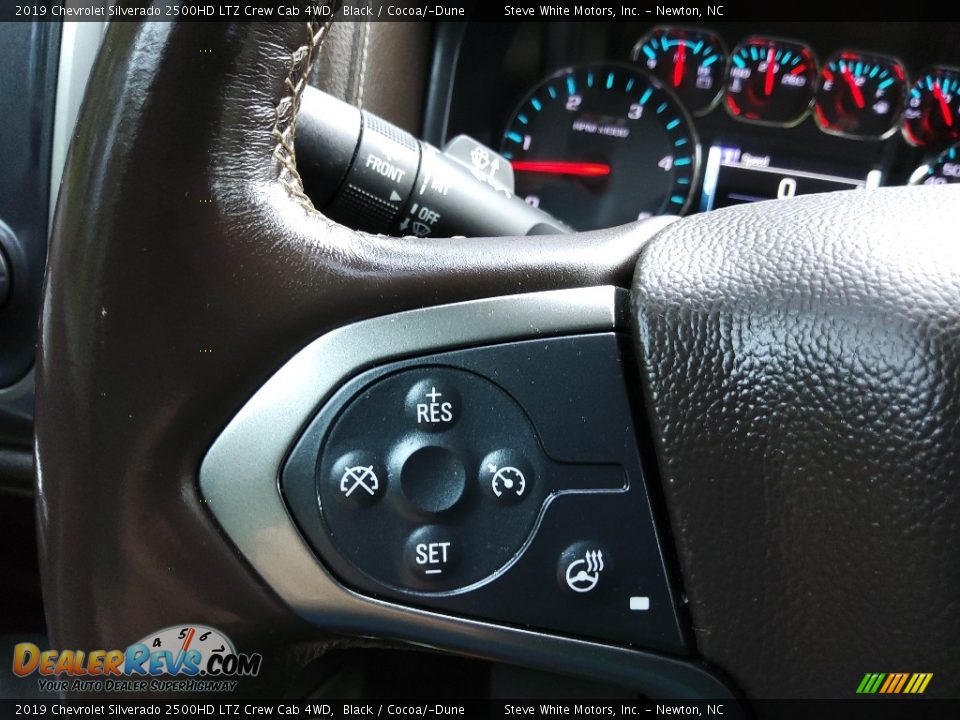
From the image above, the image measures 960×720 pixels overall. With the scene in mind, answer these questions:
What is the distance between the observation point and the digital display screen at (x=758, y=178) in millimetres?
1675

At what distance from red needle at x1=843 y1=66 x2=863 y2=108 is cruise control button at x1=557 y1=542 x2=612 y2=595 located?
4.69ft

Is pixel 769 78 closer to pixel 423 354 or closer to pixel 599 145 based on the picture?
pixel 599 145

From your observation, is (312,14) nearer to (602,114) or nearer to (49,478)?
(49,478)

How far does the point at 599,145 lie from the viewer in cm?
178

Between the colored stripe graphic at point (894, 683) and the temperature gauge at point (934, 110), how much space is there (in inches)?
54.9

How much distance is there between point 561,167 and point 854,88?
492 mm

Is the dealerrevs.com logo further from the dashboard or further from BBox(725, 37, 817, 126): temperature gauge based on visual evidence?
BBox(725, 37, 817, 126): temperature gauge

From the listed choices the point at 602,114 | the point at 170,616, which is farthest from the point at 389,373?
the point at 602,114

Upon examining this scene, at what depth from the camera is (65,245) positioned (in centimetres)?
48

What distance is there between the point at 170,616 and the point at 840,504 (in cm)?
32

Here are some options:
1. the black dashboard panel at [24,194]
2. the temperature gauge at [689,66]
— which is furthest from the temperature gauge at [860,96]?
the black dashboard panel at [24,194]

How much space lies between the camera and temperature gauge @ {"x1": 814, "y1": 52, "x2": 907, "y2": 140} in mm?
1689

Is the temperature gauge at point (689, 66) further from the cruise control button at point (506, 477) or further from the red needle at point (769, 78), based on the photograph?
the cruise control button at point (506, 477)

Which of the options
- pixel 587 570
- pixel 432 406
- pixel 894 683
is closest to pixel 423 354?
pixel 432 406
